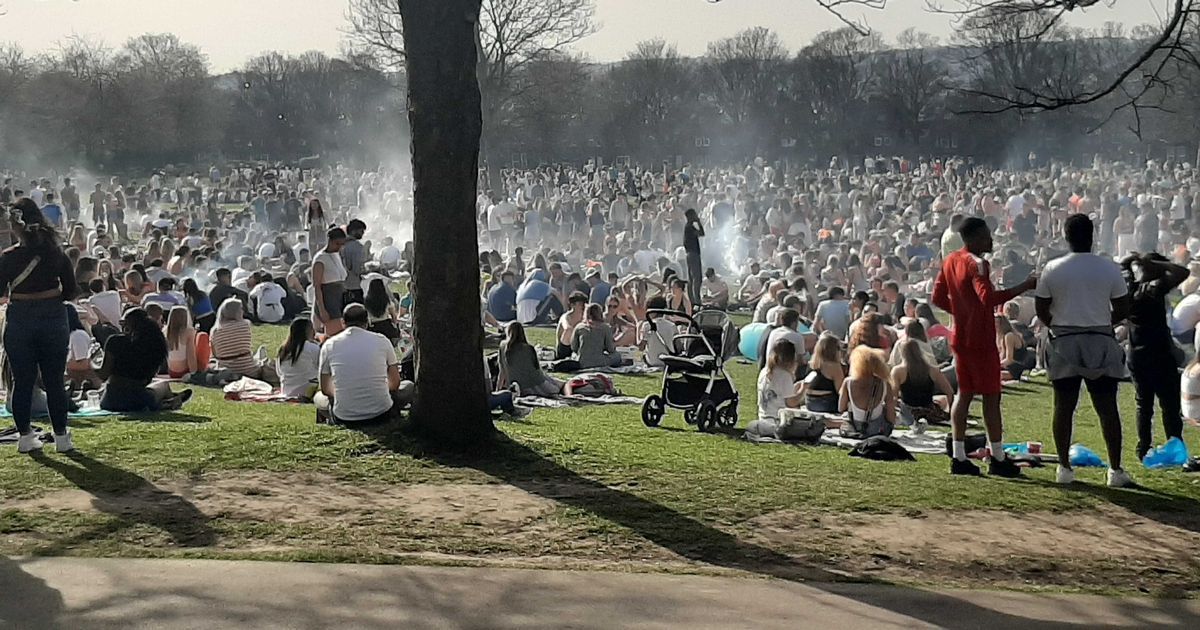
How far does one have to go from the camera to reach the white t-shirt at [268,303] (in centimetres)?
1945

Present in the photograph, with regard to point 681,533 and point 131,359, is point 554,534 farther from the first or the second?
point 131,359

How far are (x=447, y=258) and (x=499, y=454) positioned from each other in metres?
1.18

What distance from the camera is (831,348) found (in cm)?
1170

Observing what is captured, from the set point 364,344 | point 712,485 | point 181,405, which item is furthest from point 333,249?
point 712,485

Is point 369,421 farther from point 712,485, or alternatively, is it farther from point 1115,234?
point 1115,234

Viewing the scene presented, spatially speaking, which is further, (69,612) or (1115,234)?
(1115,234)

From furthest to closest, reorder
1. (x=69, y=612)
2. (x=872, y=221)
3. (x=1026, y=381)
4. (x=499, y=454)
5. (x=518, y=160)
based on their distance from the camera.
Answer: (x=518, y=160) → (x=872, y=221) → (x=1026, y=381) → (x=499, y=454) → (x=69, y=612)

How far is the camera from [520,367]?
13.2 metres

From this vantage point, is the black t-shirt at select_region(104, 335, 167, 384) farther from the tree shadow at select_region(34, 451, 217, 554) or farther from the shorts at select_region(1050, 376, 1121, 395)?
the shorts at select_region(1050, 376, 1121, 395)

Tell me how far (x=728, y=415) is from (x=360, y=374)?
3.46m

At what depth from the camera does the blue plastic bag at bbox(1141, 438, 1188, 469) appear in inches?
355

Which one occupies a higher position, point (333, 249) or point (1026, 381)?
point (333, 249)

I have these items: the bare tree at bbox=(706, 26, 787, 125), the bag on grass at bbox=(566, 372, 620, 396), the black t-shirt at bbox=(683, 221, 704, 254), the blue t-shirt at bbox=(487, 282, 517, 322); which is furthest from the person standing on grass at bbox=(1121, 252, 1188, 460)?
the bare tree at bbox=(706, 26, 787, 125)

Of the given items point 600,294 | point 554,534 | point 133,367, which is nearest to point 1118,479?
point 554,534
